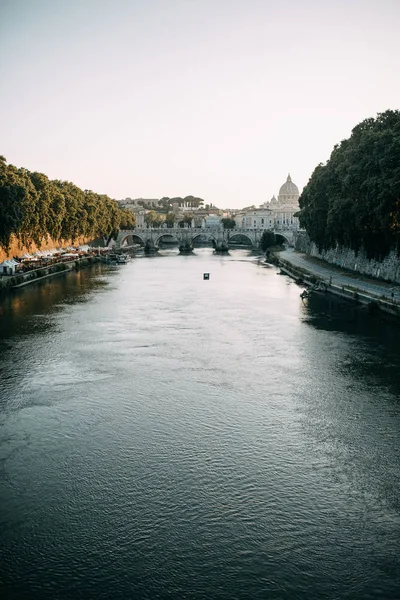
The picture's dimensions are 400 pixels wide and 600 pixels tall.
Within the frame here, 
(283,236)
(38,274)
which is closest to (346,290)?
(38,274)

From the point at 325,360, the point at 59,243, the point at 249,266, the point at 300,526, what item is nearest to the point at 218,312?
the point at 325,360

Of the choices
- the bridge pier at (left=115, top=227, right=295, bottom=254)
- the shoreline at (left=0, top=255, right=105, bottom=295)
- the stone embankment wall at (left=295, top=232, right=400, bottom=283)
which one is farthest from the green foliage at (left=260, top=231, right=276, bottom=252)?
the shoreline at (left=0, top=255, right=105, bottom=295)

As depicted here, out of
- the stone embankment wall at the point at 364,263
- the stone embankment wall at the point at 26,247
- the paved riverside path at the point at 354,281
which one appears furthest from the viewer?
the stone embankment wall at the point at 26,247

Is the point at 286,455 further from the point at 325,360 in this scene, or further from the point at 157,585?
the point at 325,360

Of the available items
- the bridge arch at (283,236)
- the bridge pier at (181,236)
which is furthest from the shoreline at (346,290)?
the bridge arch at (283,236)

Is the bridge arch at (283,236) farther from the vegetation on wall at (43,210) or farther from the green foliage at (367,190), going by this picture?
the green foliage at (367,190)

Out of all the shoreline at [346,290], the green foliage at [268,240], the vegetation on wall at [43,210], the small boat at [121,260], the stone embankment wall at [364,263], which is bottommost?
the shoreline at [346,290]

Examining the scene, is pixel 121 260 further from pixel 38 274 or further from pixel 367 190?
Result: pixel 367 190
